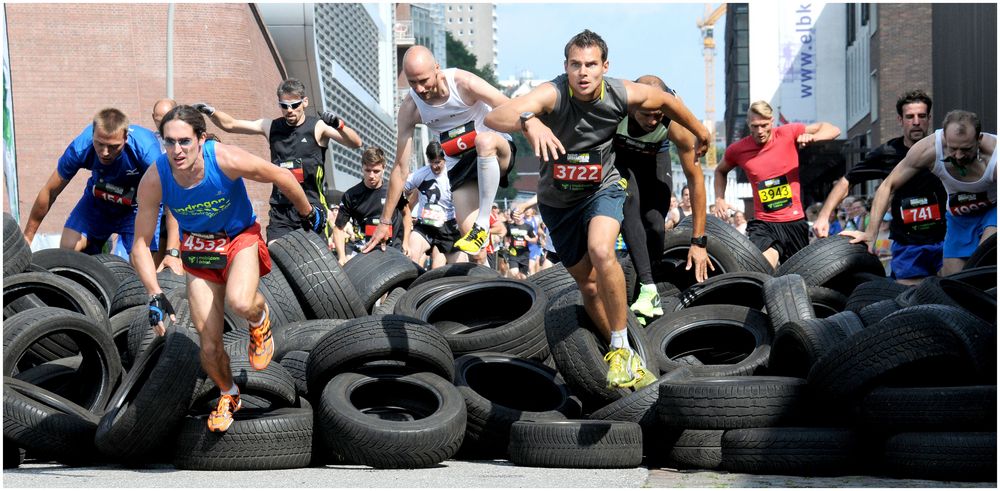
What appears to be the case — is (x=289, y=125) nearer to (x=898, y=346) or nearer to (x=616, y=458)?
(x=616, y=458)

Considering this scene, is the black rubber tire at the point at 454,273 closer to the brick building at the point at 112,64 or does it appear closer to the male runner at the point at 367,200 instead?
the male runner at the point at 367,200

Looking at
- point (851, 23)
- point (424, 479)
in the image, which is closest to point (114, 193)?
point (424, 479)

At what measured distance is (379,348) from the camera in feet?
23.8

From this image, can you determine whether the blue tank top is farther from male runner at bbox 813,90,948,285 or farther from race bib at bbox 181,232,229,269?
male runner at bbox 813,90,948,285

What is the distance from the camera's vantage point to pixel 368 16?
230ft

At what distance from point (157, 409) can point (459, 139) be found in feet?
14.4

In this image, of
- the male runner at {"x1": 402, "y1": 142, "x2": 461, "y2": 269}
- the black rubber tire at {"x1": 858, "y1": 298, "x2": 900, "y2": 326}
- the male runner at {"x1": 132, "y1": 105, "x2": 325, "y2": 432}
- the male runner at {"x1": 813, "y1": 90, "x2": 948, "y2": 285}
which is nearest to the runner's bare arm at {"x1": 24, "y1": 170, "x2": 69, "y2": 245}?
the male runner at {"x1": 402, "y1": 142, "x2": 461, "y2": 269}

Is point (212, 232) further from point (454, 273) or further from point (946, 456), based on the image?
point (946, 456)

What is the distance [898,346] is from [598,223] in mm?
1886

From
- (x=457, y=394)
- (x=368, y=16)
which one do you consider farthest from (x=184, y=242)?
(x=368, y=16)

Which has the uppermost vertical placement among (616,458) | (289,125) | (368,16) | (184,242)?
(368,16)

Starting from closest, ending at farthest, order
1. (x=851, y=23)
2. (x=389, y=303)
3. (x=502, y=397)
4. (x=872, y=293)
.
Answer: (x=502, y=397) → (x=872, y=293) → (x=389, y=303) → (x=851, y=23)

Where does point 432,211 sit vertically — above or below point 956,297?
above

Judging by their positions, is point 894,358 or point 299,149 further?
point 299,149
